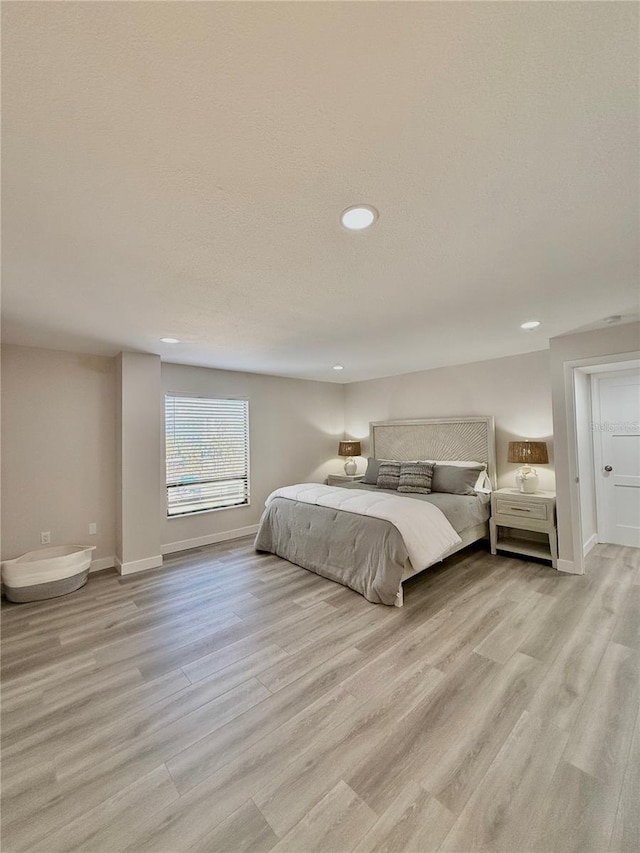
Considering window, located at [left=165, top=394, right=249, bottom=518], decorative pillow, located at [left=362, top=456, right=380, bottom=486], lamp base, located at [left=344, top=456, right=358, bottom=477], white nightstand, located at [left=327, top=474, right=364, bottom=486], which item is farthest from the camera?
lamp base, located at [left=344, top=456, right=358, bottom=477]

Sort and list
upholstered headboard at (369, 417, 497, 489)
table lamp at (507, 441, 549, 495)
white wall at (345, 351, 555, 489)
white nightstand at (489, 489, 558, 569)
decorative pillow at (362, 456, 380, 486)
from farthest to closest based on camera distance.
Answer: decorative pillow at (362, 456, 380, 486), upholstered headboard at (369, 417, 497, 489), white wall at (345, 351, 555, 489), table lamp at (507, 441, 549, 495), white nightstand at (489, 489, 558, 569)

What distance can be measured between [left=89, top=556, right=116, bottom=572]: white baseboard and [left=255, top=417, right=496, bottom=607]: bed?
1.58m

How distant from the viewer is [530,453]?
3.64 meters

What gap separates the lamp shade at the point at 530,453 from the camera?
3.60 m

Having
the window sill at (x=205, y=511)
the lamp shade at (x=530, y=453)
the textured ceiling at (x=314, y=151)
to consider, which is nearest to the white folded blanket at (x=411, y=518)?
the lamp shade at (x=530, y=453)

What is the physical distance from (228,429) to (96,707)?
3.21m

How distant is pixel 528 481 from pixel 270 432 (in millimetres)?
3399

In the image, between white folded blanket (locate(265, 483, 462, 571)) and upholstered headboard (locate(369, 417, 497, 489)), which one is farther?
upholstered headboard (locate(369, 417, 497, 489))

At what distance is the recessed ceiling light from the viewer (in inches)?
54.1

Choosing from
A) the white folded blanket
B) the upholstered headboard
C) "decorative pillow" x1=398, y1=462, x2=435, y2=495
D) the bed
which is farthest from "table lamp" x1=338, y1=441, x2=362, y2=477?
the white folded blanket

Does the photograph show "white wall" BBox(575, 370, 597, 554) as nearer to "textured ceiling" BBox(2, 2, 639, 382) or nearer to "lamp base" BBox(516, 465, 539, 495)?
"lamp base" BBox(516, 465, 539, 495)

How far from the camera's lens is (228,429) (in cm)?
463

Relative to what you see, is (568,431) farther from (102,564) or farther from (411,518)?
(102,564)

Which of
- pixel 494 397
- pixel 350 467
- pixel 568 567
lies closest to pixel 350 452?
pixel 350 467
